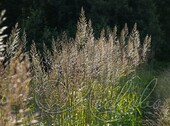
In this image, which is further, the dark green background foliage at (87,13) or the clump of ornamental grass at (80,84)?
the dark green background foliage at (87,13)

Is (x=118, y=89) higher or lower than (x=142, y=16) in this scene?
lower

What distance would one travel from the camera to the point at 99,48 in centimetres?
420

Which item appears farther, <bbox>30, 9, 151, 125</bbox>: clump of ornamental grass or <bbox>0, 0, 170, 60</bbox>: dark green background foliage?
<bbox>0, 0, 170, 60</bbox>: dark green background foliage

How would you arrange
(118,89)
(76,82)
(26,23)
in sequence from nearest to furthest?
1. (76,82)
2. (118,89)
3. (26,23)

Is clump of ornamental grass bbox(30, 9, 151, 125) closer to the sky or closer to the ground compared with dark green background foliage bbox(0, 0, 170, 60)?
closer to the ground

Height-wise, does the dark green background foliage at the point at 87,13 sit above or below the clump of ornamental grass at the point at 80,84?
above

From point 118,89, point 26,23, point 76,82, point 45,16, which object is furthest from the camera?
point 45,16

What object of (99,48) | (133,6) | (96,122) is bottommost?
(96,122)

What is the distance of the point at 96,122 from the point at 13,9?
5.71 meters

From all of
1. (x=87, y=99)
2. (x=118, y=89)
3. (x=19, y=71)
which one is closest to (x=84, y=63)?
(x=87, y=99)

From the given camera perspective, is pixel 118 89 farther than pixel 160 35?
No

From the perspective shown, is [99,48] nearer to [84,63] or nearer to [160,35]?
[84,63]

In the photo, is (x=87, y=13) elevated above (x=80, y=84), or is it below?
above

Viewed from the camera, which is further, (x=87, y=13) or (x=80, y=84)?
(x=87, y=13)
